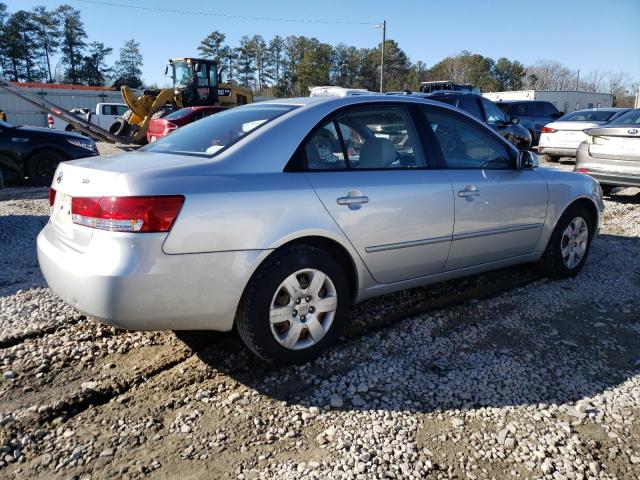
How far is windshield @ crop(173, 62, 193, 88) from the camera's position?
74.4 feet

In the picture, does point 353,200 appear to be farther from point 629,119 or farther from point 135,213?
point 629,119

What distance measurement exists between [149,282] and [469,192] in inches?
94.2

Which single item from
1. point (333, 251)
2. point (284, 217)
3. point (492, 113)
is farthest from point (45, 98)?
point (284, 217)

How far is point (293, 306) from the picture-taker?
3.03 metres

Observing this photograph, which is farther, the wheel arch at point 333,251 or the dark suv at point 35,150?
the dark suv at point 35,150

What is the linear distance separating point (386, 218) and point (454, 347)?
99 centimetres

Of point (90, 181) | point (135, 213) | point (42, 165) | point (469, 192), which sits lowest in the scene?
point (42, 165)

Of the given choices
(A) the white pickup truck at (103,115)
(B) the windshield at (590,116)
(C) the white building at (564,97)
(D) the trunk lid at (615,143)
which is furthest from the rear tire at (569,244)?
(C) the white building at (564,97)

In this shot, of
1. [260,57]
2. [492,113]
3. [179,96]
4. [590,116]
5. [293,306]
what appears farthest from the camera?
[260,57]

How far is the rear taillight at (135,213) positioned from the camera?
2527mm

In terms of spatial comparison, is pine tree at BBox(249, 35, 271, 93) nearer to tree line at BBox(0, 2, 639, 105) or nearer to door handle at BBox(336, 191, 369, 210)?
tree line at BBox(0, 2, 639, 105)

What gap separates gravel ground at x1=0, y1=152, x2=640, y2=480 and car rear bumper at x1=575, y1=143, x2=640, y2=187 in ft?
14.6

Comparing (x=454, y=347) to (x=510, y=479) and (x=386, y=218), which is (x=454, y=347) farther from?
(x=510, y=479)

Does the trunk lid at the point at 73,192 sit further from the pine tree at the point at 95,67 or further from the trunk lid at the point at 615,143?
the pine tree at the point at 95,67
